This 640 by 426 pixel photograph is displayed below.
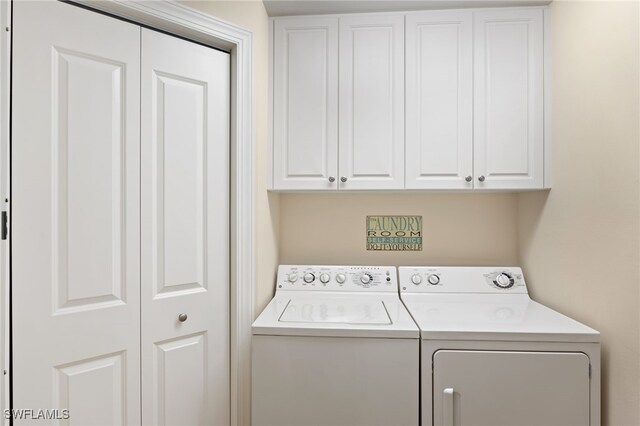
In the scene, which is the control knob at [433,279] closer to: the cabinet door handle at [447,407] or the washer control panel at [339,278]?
the washer control panel at [339,278]

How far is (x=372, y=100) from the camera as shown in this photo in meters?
A: 1.50

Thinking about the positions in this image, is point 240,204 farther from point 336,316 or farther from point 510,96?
point 510,96

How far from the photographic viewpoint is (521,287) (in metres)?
1.62

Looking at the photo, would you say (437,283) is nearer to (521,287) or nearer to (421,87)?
(521,287)

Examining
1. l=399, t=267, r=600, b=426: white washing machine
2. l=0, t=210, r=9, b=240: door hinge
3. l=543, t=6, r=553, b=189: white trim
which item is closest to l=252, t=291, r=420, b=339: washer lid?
l=399, t=267, r=600, b=426: white washing machine

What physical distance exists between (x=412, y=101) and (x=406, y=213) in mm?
643

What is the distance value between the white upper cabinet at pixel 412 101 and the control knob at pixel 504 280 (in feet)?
1.64

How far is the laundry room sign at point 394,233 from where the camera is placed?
5.94 ft

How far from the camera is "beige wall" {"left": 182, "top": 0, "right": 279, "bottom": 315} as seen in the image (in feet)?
4.37

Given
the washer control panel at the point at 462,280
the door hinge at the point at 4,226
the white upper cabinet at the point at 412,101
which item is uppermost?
the white upper cabinet at the point at 412,101

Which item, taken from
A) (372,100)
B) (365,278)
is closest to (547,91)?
(372,100)

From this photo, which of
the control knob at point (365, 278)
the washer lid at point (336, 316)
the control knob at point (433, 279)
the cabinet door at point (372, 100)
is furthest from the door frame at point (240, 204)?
the control knob at point (433, 279)

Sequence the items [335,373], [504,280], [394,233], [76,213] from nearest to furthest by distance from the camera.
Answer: [76,213], [335,373], [504,280], [394,233]

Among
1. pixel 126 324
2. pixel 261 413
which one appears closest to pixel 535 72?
pixel 261 413
